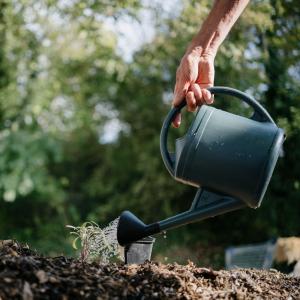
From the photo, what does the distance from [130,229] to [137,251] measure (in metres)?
0.13

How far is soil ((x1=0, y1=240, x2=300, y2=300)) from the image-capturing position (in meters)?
1.46

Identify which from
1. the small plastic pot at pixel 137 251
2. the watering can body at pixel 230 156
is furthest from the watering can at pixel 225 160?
the small plastic pot at pixel 137 251

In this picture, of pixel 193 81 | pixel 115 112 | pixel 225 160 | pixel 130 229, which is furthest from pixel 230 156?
pixel 115 112

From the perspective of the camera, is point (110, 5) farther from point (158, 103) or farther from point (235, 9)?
point (158, 103)

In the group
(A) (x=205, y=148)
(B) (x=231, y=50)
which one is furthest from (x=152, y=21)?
(A) (x=205, y=148)

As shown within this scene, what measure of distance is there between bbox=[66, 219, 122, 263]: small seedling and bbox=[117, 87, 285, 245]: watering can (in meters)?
0.32

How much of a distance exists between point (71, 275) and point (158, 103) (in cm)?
658

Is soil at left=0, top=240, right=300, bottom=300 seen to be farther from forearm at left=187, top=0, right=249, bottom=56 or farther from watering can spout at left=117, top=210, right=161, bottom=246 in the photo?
forearm at left=187, top=0, right=249, bottom=56

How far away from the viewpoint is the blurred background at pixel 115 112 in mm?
4969

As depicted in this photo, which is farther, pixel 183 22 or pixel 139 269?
pixel 183 22

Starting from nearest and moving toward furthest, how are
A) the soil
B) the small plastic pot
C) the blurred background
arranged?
the soil → the small plastic pot → the blurred background

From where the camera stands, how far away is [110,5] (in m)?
4.35

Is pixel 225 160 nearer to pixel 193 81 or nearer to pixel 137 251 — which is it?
pixel 193 81

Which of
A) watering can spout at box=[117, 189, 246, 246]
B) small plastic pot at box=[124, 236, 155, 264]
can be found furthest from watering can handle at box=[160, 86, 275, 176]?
small plastic pot at box=[124, 236, 155, 264]
